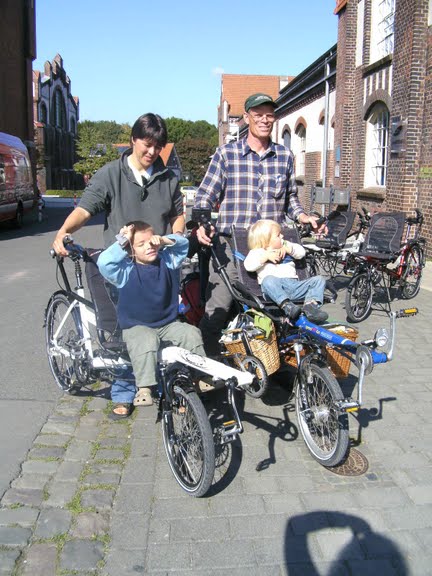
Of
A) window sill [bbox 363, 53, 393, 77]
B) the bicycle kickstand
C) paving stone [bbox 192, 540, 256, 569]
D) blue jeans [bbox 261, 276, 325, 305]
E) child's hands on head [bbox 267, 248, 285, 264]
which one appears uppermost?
window sill [bbox 363, 53, 393, 77]

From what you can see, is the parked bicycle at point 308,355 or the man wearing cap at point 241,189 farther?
the man wearing cap at point 241,189

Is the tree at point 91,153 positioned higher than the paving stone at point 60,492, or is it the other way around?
the tree at point 91,153

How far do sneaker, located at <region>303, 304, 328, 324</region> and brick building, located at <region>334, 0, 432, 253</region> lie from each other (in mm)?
9103

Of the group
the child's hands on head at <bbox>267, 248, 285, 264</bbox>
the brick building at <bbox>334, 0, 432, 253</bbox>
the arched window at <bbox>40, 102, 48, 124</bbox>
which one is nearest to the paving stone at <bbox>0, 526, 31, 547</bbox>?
the child's hands on head at <bbox>267, 248, 285, 264</bbox>

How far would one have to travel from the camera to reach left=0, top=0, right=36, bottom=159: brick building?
33.1m

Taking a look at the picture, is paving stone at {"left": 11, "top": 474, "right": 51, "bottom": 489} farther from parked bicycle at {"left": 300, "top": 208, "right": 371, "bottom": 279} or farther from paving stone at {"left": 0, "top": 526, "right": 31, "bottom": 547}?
parked bicycle at {"left": 300, "top": 208, "right": 371, "bottom": 279}

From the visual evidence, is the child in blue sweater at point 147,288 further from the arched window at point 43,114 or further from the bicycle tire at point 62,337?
the arched window at point 43,114

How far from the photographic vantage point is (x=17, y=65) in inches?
1393

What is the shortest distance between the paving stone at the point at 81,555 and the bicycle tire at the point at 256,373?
166 cm

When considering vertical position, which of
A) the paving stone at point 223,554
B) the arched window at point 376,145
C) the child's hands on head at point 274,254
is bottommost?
the paving stone at point 223,554

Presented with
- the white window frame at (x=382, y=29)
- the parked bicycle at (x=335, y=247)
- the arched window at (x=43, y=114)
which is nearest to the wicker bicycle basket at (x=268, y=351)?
the parked bicycle at (x=335, y=247)

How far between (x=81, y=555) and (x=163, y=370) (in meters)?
1.20

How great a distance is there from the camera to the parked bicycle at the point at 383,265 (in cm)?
776

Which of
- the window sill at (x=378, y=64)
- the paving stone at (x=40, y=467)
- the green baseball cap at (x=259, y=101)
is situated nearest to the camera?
the paving stone at (x=40, y=467)
